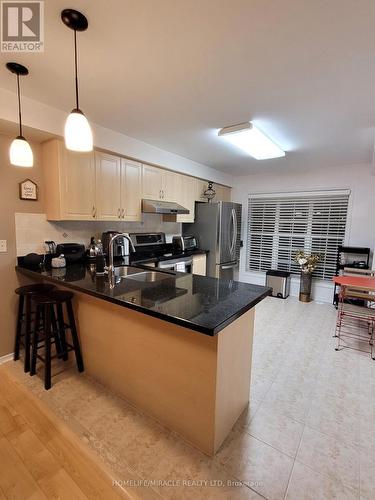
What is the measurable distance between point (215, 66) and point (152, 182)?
1.97 m

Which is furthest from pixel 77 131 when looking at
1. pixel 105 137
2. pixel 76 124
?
pixel 105 137

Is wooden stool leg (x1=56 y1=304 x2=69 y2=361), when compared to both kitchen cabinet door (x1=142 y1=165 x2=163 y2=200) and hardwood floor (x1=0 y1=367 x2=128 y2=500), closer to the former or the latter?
hardwood floor (x1=0 y1=367 x2=128 y2=500)

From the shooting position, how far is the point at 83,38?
1.39 metres

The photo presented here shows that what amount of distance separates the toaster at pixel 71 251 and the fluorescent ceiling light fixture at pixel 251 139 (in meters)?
2.04

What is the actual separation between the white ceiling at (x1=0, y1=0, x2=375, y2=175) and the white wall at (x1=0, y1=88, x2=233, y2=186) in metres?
0.10

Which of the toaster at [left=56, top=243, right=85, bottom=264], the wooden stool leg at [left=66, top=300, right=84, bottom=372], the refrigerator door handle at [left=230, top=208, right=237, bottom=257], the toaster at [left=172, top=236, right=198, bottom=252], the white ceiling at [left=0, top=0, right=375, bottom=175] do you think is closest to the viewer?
the white ceiling at [left=0, top=0, right=375, bottom=175]

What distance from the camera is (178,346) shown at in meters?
1.49

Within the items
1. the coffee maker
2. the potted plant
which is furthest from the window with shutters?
the coffee maker

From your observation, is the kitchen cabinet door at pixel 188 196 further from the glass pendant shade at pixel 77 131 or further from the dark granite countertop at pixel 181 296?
the glass pendant shade at pixel 77 131

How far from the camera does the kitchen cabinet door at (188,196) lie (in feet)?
13.1

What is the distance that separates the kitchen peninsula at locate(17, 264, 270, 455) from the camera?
1377mm

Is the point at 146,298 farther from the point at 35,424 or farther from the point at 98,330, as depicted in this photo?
the point at 35,424

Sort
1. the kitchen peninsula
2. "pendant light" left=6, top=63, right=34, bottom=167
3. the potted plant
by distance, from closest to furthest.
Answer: the kitchen peninsula < "pendant light" left=6, top=63, right=34, bottom=167 < the potted plant

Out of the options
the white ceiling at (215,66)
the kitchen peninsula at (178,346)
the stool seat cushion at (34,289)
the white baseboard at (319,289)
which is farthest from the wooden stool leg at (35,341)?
the white baseboard at (319,289)
